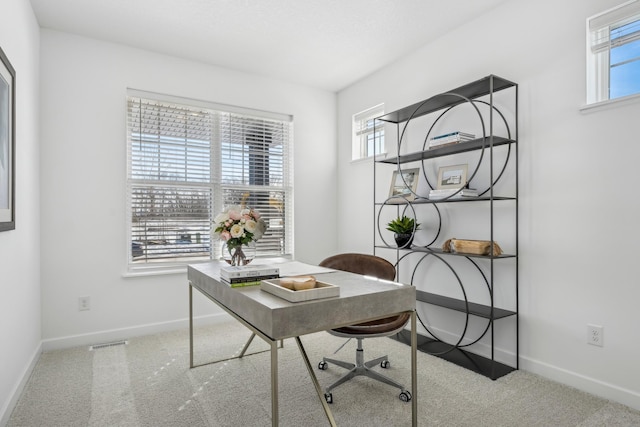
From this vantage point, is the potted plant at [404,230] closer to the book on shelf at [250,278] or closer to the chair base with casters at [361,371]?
the chair base with casters at [361,371]

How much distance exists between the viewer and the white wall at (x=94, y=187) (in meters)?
3.07

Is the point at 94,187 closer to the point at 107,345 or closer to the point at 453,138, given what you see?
the point at 107,345

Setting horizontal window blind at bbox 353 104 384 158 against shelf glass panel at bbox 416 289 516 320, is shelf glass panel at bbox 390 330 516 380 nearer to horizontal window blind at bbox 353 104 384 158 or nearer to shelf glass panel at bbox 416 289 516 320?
shelf glass panel at bbox 416 289 516 320

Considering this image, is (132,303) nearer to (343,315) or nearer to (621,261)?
(343,315)

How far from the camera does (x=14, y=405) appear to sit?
2.10 m

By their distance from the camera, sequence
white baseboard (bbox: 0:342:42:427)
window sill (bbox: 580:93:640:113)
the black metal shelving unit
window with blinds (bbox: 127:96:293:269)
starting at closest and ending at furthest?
white baseboard (bbox: 0:342:42:427) < window sill (bbox: 580:93:640:113) < the black metal shelving unit < window with blinds (bbox: 127:96:293:269)

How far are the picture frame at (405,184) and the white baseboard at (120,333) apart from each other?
2193mm

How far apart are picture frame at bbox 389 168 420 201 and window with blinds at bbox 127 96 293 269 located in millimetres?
1354

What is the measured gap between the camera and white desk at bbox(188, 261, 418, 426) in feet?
4.63

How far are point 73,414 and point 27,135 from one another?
1.94m

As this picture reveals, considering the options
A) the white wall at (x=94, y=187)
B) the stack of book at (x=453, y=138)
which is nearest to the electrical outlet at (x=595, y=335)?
the stack of book at (x=453, y=138)

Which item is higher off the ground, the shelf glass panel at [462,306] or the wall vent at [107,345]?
the shelf glass panel at [462,306]

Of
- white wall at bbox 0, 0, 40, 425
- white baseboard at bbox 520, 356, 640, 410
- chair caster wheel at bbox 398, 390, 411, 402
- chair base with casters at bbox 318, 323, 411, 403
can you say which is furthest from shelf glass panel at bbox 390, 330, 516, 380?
white wall at bbox 0, 0, 40, 425

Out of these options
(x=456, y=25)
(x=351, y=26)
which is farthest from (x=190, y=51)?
(x=456, y=25)
